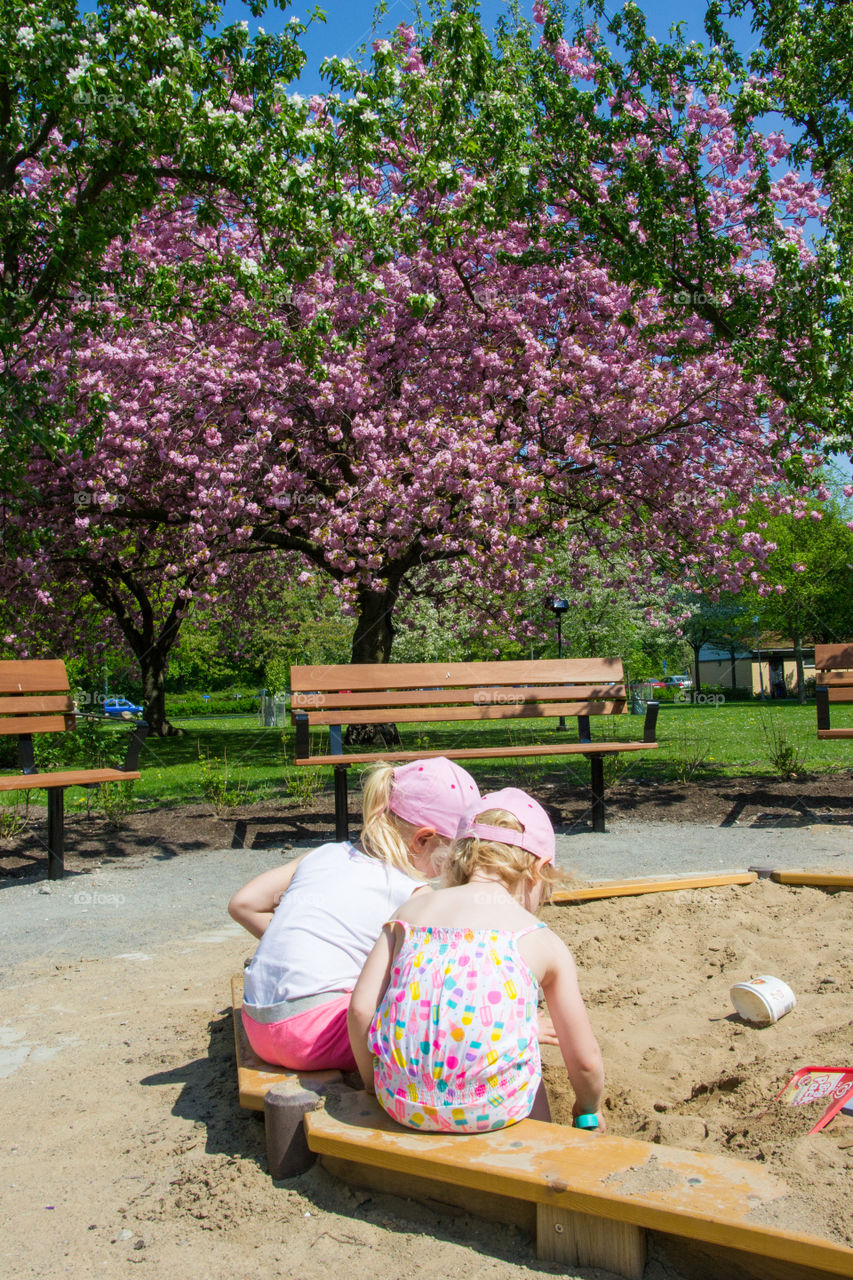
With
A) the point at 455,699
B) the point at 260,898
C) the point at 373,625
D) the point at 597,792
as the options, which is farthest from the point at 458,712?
the point at 373,625

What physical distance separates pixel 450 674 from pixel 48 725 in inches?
116

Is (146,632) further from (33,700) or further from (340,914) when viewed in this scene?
(340,914)

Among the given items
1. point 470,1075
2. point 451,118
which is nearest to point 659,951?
point 470,1075

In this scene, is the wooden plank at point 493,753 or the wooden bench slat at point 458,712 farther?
the wooden bench slat at point 458,712

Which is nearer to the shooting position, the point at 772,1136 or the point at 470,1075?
the point at 470,1075

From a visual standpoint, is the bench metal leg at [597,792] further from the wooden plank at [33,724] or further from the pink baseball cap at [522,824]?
the pink baseball cap at [522,824]

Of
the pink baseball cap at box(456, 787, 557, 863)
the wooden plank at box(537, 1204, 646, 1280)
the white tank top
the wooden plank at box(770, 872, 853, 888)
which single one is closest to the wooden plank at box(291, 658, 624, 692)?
the wooden plank at box(770, 872, 853, 888)

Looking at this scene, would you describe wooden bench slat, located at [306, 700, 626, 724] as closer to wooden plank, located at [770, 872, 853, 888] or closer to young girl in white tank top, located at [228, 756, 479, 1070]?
wooden plank, located at [770, 872, 853, 888]

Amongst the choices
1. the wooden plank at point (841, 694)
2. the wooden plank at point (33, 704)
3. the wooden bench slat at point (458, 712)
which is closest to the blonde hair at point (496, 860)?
the wooden bench slat at point (458, 712)

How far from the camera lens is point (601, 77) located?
32.1 feet

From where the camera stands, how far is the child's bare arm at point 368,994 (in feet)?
7.52

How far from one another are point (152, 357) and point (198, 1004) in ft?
31.6

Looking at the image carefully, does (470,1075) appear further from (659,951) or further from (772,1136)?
(659,951)

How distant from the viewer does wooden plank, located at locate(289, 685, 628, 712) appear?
7242 millimetres
